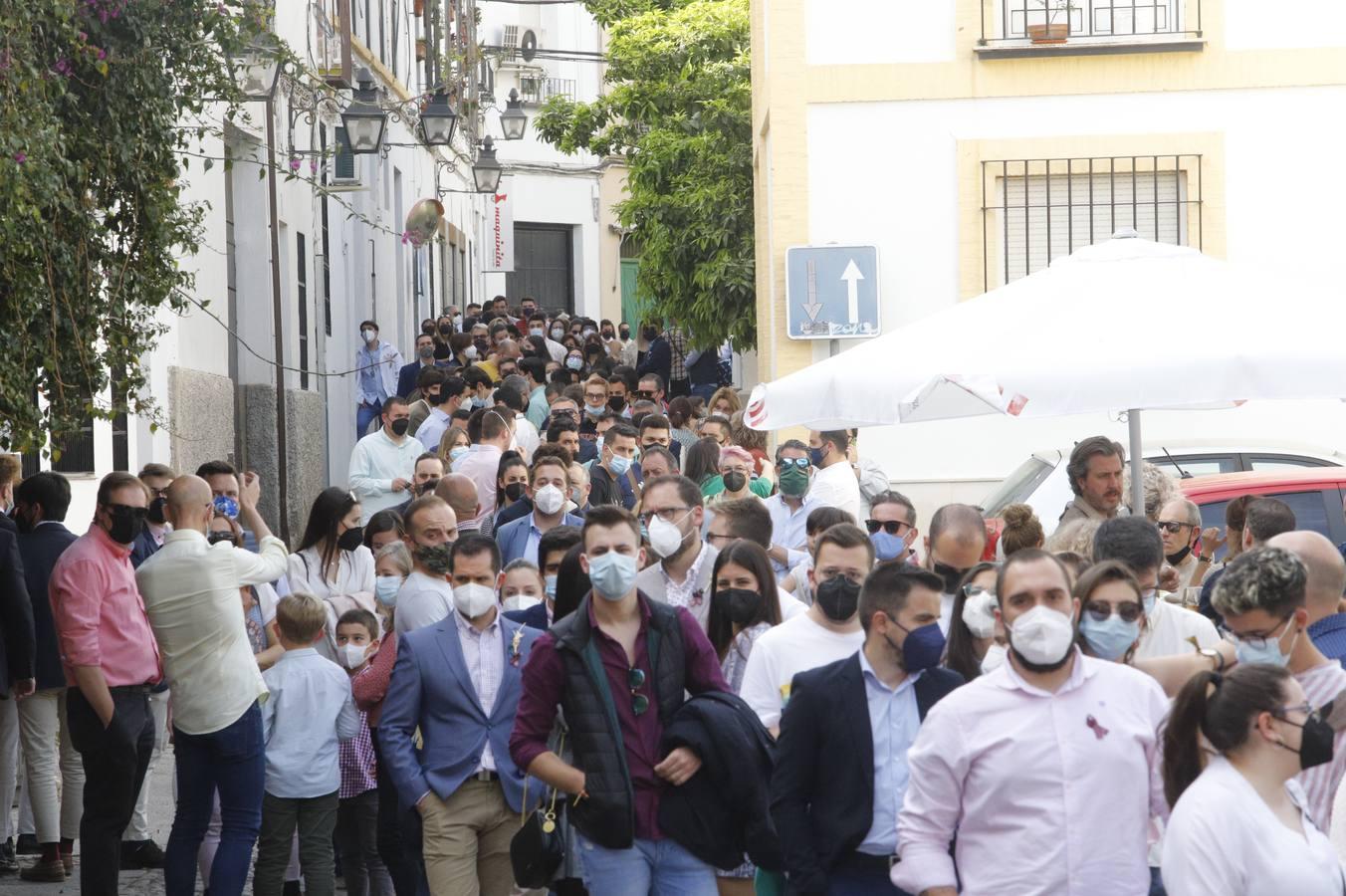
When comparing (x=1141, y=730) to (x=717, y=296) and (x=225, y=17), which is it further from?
(x=717, y=296)

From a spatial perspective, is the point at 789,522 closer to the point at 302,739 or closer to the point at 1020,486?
the point at 1020,486

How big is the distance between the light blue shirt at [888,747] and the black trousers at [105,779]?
13.3ft

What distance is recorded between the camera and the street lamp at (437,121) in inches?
701

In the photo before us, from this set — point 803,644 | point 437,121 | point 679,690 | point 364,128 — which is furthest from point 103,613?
point 437,121

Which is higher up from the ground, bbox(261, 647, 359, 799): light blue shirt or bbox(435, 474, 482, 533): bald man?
bbox(435, 474, 482, 533): bald man

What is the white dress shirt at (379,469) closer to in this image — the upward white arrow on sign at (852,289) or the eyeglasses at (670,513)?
the upward white arrow on sign at (852,289)

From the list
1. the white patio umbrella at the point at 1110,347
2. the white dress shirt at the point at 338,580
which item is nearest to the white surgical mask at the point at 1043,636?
the white patio umbrella at the point at 1110,347

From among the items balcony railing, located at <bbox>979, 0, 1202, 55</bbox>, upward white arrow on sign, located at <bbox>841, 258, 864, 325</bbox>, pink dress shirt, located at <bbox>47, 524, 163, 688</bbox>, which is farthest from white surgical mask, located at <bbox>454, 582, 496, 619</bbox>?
balcony railing, located at <bbox>979, 0, 1202, 55</bbox>

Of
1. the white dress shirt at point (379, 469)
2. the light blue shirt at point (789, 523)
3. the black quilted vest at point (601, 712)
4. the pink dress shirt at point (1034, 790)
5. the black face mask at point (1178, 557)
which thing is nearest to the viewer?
the pink dress shirt at point (1034, 790)

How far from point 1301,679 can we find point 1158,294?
10.7ft

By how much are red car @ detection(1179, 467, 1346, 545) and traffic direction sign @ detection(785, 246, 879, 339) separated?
17.9 ft

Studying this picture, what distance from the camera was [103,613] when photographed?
8578 millimetres

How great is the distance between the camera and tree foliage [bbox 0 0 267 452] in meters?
8.13

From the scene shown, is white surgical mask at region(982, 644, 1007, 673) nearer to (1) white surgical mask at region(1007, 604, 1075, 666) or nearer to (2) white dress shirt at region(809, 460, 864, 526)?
(1) white surgical mask at region(1007, 604, 1075, 666)
